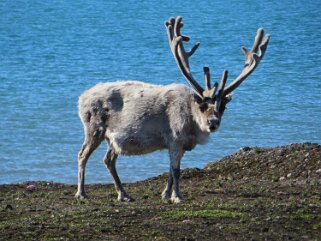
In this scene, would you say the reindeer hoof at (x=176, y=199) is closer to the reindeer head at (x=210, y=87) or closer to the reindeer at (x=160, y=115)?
the reindeer at (x=160, y=115)

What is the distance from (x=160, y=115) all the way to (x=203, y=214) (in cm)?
268

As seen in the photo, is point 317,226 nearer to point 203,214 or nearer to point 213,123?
point 203,214

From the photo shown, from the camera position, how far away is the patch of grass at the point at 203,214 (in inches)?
521

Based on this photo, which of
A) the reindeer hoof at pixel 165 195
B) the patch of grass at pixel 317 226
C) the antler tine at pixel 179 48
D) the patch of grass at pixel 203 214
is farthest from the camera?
the antler tine at pixel 179 48

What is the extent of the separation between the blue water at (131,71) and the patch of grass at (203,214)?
7.53m

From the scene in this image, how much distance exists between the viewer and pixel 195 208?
13938 millimetres

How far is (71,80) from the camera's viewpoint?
35406 mm

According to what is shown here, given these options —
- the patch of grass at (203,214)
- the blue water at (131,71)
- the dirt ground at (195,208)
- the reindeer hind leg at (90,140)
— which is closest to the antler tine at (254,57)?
the dirt ground at (195,208)

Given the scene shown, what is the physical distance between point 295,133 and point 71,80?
11001mm

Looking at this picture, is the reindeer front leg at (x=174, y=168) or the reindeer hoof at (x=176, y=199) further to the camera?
the reindeer front leg at (x=174, y=168)

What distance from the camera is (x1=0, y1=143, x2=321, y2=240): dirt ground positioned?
12516 mm

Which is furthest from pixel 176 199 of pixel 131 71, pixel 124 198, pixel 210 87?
→ pixel 131 71

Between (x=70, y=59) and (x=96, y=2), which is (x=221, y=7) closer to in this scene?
(x=96, y=2)

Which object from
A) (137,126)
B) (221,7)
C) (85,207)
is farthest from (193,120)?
(221,7)
